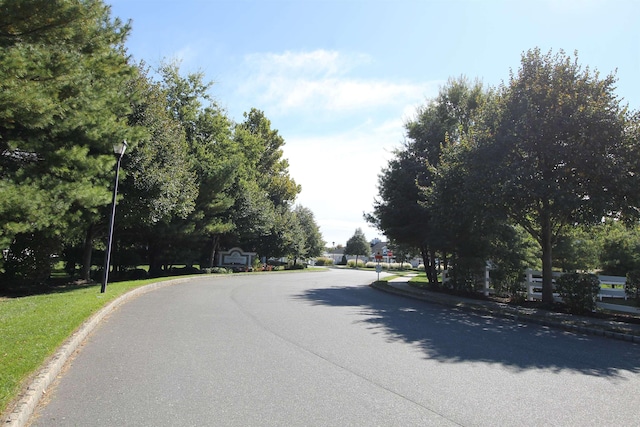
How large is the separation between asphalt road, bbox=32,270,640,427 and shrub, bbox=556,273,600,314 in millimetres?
3635

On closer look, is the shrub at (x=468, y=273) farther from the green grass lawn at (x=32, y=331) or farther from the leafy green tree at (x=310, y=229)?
the leafy green tree at (x=310, y=229)

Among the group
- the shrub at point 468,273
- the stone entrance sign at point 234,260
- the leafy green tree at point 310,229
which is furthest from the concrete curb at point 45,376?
the leafy green tree at point 310,229

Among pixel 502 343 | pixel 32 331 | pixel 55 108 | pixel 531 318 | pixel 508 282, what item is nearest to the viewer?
pixel 32 331

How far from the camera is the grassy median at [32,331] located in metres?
5.10

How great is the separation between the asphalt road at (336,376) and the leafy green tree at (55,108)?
4295 mm

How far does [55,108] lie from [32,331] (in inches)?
250

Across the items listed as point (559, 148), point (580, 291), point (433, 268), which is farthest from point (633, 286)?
point (433, 268)

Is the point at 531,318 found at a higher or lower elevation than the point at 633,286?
lower

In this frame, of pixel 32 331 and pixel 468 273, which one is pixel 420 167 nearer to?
pixel 468 273

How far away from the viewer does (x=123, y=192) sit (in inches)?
754

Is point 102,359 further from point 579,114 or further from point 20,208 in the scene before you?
point 579,114

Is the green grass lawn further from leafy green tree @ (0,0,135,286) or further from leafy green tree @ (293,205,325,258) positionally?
leafy green tree @ (293,205,325,258)

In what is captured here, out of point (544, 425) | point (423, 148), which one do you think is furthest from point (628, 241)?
point (544, 425)

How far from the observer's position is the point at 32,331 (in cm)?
762
